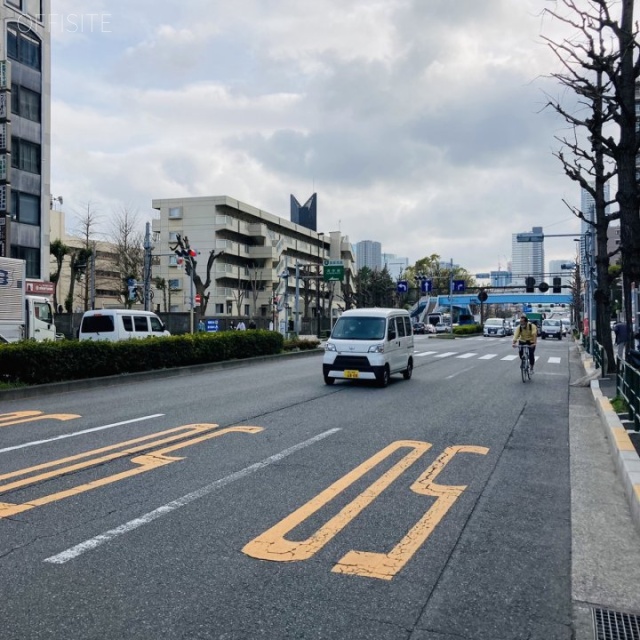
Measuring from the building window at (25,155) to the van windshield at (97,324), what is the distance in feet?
62.8

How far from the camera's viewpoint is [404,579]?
4.26 m

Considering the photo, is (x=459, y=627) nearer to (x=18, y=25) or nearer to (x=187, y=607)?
(x=187, y=607)

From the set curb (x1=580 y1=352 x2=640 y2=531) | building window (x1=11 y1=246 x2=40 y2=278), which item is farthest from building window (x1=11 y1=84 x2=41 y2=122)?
curb (x1=580 y1=352 x2=640 y2=531)

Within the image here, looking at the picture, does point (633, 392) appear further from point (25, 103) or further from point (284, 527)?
point (25, 103)

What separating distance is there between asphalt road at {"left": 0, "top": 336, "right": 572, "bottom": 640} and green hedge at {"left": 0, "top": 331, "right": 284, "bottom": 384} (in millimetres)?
4255

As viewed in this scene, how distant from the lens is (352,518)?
5566 millimetres

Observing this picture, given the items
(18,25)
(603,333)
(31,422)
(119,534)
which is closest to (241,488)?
(119,534)

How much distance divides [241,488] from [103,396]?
898cm

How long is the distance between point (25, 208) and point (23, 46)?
31.0ft

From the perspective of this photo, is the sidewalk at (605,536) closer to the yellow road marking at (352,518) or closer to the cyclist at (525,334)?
the yellow road marking at (352,518)

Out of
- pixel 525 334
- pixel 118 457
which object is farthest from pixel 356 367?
pixel 118 457

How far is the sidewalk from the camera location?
385 cm

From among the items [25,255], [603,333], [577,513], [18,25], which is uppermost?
[18,25]

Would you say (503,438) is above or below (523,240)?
below
